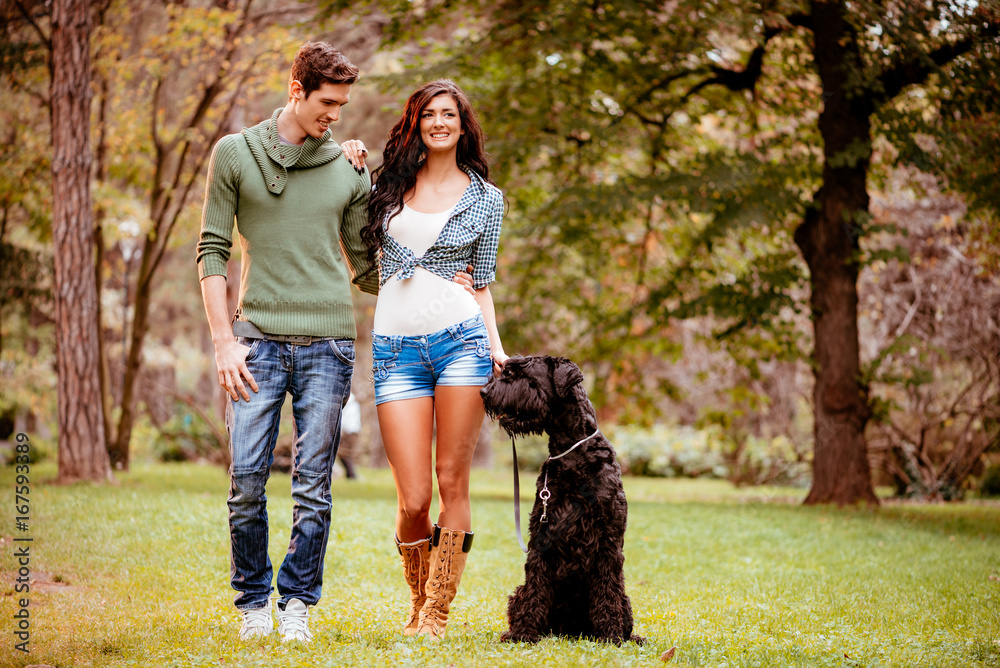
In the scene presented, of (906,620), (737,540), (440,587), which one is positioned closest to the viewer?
(440,587)

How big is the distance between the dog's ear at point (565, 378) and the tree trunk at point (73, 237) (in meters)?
7.34

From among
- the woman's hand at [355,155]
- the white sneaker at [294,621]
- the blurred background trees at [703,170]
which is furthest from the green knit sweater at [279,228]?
the blurred background trees at [703,170]

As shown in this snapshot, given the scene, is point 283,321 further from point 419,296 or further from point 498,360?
point 498,360

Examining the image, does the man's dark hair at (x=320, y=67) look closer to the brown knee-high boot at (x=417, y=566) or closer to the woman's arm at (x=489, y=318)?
the woman's arm at (x=489, y=318)

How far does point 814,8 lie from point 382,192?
26.1 feet

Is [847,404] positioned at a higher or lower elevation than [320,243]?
lower

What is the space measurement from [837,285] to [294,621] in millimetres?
8577

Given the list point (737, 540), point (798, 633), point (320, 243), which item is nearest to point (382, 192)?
point (320, 243)

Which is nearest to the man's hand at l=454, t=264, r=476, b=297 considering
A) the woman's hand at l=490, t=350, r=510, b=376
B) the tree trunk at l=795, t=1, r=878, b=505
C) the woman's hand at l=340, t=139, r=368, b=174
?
the woman's hand at l=490, t=350, r=510, b=376

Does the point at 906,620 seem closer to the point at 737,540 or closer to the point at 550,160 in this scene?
the point at 737,540

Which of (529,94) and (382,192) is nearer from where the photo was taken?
(382,192)

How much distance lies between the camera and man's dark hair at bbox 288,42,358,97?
3369mm

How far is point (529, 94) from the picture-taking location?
10.5 metres

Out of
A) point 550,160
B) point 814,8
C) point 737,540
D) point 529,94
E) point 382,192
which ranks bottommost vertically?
point 737,540
